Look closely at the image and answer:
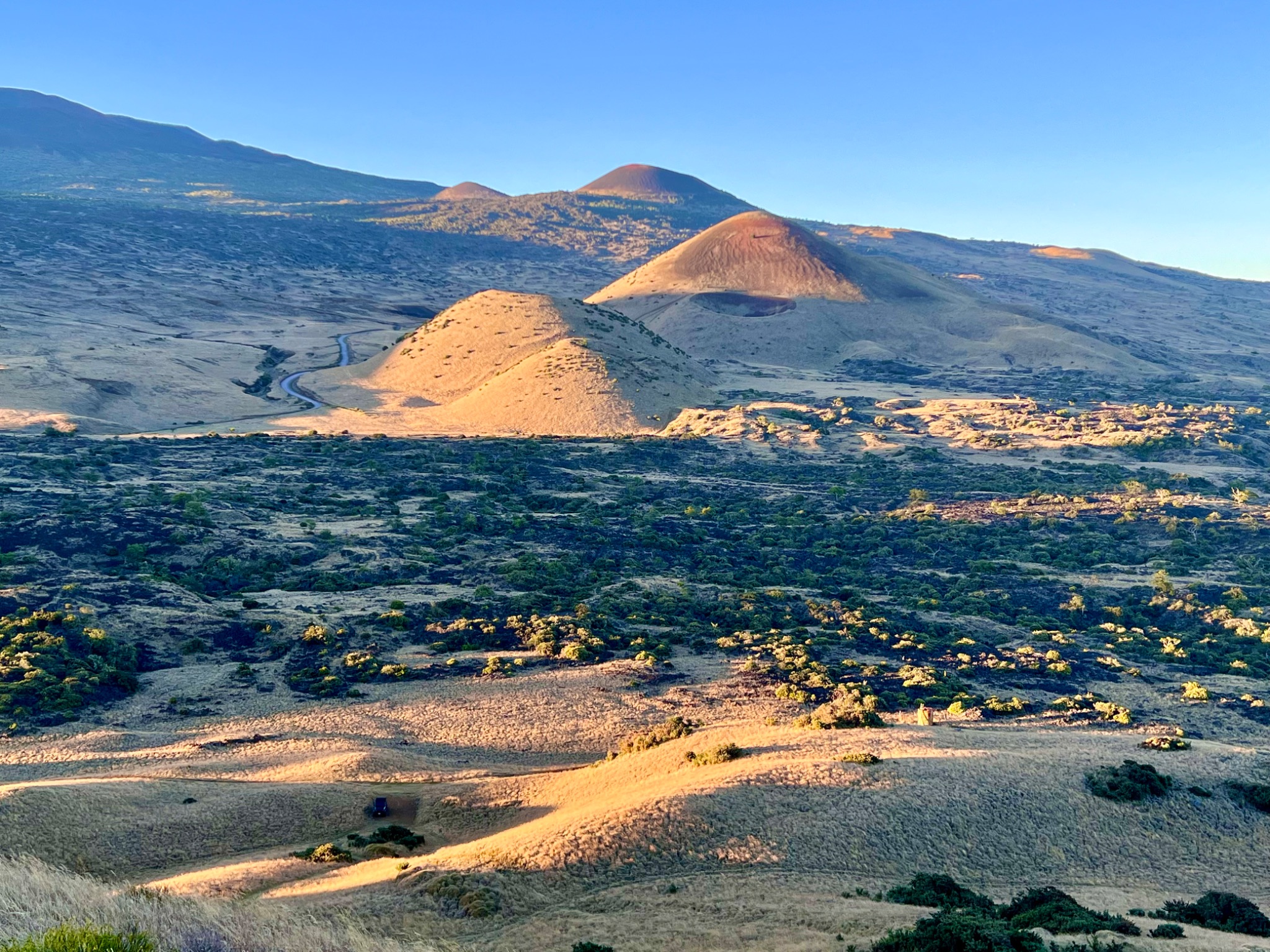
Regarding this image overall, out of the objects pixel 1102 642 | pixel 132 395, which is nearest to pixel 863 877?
pixel 1102 642

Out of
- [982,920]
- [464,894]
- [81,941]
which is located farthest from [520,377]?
[81,941]

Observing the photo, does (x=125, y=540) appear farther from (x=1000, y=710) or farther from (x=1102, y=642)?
(x=1102, y=642)

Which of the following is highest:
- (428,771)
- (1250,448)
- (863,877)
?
(1250,448)

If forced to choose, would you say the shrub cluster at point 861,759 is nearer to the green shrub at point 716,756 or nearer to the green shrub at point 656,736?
the green shrub at point 716,756

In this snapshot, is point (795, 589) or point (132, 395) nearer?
point (795, 589)

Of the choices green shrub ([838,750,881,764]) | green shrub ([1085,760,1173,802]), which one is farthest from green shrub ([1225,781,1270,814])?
green shrub ([838,750,881,764])

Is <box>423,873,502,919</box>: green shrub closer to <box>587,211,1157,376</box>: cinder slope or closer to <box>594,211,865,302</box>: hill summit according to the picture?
<box>587,211,1157,376</box>: cinder slope

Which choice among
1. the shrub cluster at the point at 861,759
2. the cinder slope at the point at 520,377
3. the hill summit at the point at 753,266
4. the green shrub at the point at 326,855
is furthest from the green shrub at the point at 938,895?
the hill summit at the point at 753,266

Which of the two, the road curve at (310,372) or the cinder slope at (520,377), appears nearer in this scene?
the cinder slope at (520,377)
